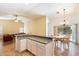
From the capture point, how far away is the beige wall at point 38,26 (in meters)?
2.00

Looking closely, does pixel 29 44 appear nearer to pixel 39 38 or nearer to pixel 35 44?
pixel 35 44

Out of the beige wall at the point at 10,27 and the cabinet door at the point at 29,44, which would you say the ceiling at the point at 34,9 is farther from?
the cabinet door at the point at 29,44

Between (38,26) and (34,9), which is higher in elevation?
(34,9)

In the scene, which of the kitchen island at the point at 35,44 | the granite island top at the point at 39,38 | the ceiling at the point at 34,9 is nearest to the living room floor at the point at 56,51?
the kitchen island at the point at 35,44

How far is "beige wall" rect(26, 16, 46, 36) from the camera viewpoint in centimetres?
200

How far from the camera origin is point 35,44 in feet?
6.82

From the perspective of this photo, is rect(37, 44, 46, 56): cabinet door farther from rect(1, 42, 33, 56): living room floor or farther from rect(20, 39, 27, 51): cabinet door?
rect(20, 39, 27, 51): cabinet door

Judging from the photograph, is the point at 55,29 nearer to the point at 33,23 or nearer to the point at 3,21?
the point at 33,23

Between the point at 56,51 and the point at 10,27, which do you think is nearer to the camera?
the point at 56,51

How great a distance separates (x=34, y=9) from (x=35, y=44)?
0.73m

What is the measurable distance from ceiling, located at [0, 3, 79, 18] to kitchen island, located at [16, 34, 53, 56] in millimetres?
477

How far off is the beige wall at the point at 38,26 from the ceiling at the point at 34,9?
0.33 feet

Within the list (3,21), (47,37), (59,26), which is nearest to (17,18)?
(3,21)

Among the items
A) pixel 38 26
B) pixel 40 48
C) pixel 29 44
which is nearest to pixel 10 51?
pixel 29 44
